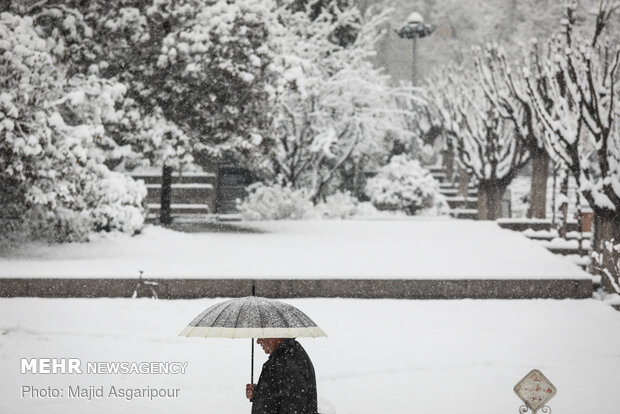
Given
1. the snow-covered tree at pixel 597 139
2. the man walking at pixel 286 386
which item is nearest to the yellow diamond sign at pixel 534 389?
the man walking at pixel 286 386

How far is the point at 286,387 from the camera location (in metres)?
4.28

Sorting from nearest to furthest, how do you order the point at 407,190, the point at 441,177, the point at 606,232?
the point at 606,232, the point at 407,190, the point at 441,177

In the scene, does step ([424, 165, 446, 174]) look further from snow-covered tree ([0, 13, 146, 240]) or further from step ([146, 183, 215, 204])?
snow-covered tree ([0, 13, 146, 240])

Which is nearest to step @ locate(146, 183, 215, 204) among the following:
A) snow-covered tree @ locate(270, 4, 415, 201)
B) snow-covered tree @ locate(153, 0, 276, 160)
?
snow-covered tree @ locate(270, 4, 415, 201)

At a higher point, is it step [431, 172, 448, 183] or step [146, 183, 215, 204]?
step [431, 172, 448, 183]

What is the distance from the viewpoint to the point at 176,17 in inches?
665

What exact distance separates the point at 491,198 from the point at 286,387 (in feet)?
64.1

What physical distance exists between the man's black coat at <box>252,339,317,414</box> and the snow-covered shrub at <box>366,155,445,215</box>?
2056 centimetres

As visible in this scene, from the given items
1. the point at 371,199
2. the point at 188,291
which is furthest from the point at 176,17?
the point at 371,199

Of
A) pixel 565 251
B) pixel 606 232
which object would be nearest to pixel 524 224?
pixel 565 251

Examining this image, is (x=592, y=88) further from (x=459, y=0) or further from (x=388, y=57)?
(x=459, y=0)

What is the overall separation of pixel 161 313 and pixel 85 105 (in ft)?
16.5

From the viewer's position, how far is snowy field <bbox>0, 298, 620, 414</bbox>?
25.1ft

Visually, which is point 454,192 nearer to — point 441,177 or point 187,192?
point 441,177
